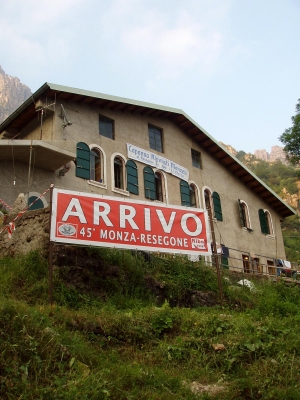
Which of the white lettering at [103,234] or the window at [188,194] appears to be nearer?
the white lettering at [103,234]

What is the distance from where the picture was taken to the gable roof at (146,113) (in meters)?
16.0

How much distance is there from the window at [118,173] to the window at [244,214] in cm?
771

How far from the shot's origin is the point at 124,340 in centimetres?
799

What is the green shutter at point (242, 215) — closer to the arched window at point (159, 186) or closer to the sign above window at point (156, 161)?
the sign above window at point (156, 161)

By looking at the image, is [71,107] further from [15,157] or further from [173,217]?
[173,217]

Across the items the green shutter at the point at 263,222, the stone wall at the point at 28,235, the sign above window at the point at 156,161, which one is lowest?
the stone wall at the point at 28,235

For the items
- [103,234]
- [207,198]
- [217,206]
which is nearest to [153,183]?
[207,198]

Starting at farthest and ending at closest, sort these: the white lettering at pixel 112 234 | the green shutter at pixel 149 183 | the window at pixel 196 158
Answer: the window at pixel 196 158 < the green shutter at pixel 149 183 < the white lettering at pixel 112 234

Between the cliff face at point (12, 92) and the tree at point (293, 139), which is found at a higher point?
the cliff face at point (12, 92)

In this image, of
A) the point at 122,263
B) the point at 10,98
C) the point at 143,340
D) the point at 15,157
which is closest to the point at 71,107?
the point at 15,157

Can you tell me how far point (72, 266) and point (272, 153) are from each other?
13761cm

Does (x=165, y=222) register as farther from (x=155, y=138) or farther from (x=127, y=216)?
(x=155, y=138)

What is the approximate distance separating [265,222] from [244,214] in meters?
1.96

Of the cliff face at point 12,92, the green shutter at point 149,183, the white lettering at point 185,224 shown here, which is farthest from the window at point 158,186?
the cliff face at point 12,92
